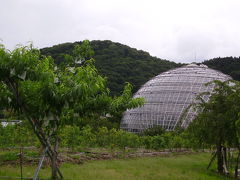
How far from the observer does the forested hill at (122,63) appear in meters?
73.9

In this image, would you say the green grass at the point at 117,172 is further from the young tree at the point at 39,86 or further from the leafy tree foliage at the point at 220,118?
the young tree at the point at 39,86

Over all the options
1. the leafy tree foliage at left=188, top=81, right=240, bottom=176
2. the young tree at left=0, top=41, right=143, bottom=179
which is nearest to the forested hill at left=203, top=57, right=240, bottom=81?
the leafy tree foliage at left=188, top=81, right=240, bottom=176

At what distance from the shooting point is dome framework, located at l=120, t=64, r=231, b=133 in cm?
5200

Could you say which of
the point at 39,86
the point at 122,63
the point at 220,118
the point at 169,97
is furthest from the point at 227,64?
the point at 39,86

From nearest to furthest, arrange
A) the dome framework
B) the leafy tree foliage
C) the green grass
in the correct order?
the green grass → the leafy tree foliage → the dome framework

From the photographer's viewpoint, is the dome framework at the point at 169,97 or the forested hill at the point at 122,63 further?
the forested hill at the point at 122,63

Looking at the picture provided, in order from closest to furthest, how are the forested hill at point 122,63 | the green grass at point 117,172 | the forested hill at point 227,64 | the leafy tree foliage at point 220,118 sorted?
the green grass at point 117,172, the leafy tree foliage at point 220,118, the forested hill at point 122,63, the forested hill at point 227,64

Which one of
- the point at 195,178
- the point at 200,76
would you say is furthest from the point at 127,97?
the point at 200,76

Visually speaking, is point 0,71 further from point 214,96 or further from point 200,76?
point 200,76

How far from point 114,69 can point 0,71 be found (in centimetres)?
7041

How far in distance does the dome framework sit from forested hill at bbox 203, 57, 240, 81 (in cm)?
1883

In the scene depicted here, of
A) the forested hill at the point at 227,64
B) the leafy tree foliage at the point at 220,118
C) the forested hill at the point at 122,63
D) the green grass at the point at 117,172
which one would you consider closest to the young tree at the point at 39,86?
the green grass at the point at 117,172

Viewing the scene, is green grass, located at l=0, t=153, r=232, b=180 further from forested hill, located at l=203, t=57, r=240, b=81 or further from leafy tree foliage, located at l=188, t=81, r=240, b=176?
forested hill, located at l=203, t=57, r=240, b=81

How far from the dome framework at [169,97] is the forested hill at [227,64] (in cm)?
1883
